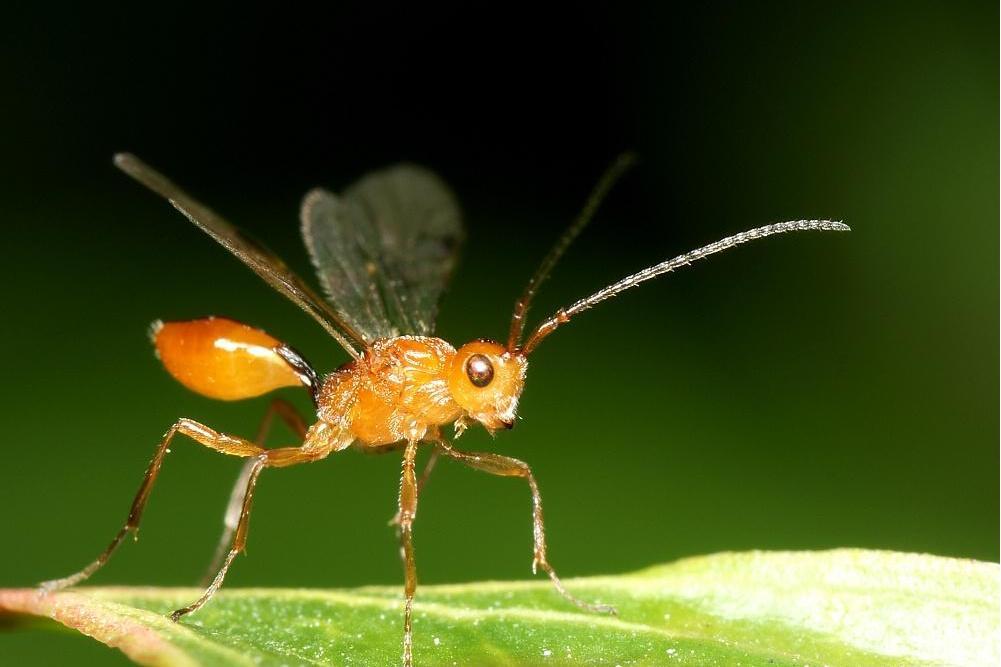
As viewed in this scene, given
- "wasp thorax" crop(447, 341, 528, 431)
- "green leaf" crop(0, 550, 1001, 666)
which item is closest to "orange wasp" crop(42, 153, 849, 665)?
"wasp thorax" crop(447, 341, 528, 431)

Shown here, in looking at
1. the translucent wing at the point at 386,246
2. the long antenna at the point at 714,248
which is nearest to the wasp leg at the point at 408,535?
the long antenna at the point at 714,248

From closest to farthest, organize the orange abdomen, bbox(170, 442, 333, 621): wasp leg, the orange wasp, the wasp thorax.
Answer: bbox(170, 442, 333, 621): wasp leg < the orange wasp < the wasp thorax < the orange abdomen

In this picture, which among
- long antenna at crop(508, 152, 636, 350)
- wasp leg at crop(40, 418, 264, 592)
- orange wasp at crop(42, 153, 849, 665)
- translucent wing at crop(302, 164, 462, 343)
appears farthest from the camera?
translucent wing at crop(302, 164, 462, 343)

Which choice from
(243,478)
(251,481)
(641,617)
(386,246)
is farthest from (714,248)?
(386,246)

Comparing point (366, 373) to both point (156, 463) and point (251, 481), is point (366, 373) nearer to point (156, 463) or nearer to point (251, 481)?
point (251, 481)

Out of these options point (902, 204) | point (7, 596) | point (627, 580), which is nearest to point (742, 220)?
point (902, 204)

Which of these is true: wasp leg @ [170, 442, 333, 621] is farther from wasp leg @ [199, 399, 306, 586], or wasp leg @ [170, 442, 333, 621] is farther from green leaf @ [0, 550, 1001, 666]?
wasp leg @ [199, 399, 306, 586]

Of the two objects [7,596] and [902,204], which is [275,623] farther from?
[902,204]
